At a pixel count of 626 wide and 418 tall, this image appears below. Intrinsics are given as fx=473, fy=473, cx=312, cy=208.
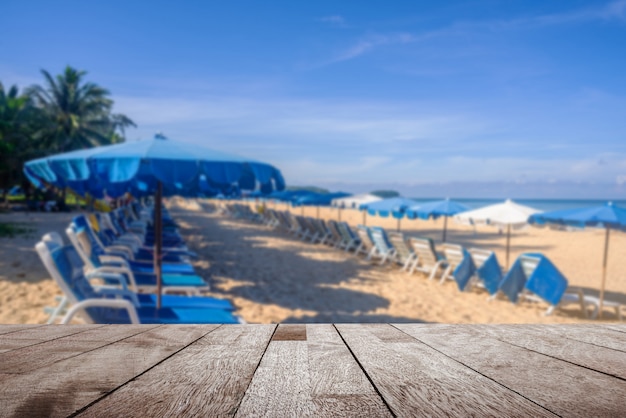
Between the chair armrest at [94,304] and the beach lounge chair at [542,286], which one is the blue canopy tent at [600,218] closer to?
the beach lounge chair at [542,286]

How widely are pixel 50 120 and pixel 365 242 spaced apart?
82.6ft

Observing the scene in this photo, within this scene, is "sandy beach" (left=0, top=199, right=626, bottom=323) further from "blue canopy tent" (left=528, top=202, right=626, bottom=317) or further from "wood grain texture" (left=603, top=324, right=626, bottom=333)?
"wood grain texture" (left=603, top=324, right=626, bottom=333)

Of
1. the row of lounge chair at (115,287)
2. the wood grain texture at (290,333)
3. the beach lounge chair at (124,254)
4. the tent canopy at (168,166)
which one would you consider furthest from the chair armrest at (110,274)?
the wood grain texture at (290,333)

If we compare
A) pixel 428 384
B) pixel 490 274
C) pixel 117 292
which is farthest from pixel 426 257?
pixel 428 384

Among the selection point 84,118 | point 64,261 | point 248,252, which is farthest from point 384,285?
point 84,118

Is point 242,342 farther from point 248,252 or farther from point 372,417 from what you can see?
point 248,252

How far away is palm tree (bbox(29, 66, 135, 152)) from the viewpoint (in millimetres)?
28594

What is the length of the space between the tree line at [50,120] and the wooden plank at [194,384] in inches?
1010

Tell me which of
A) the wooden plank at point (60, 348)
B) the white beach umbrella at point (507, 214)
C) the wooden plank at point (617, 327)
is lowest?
the wooden plank at point (60, 348)

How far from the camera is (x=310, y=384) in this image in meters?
0.83

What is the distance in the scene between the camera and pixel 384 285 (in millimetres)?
8047

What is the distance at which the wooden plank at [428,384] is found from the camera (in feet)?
2.44

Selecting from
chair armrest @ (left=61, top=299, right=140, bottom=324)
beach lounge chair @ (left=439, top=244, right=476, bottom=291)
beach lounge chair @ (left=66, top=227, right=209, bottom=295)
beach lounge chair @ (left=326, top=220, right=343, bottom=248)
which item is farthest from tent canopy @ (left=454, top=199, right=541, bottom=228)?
chair armrest @ (left=61, top=299, right=140, bottom=324)

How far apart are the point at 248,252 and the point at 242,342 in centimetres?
1051
